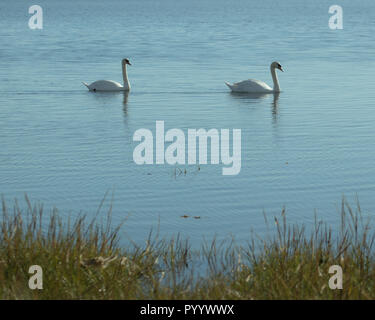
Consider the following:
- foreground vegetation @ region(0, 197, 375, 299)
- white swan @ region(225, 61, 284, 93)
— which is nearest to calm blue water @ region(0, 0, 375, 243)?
white swan @ region(225, 61, 284, 93)

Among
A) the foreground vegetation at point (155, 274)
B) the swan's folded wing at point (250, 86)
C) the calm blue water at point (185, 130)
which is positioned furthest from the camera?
the swan's folded wing at point (250, 86)

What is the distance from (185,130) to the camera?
17.7 m

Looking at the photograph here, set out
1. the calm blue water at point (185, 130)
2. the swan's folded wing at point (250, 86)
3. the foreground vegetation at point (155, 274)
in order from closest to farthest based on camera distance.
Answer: the foreground vegetation at point (155, 274)
the calm blue water at point (185, 130)
the swan's folded wing at point (250, 86)

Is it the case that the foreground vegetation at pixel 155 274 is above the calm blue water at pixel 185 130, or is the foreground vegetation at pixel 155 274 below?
below

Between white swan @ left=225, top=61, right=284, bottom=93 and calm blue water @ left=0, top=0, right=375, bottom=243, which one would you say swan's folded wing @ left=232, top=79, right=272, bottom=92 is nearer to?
white swan @ left=225, top=61, right=284, bottom=93

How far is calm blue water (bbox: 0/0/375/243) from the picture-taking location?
11.2 m

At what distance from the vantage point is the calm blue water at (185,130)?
1124 centimetres

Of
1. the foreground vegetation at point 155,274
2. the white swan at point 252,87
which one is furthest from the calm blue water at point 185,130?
the foreground vegetation at point 155,274

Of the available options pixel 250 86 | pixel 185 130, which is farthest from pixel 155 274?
pixel 250 86

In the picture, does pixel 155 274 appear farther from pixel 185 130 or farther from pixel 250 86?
pixel 250 86

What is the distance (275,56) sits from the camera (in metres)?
38.6

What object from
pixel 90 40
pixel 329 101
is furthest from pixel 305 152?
pixel 90 40

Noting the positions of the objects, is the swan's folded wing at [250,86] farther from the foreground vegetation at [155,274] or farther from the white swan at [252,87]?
the foreground vegetation at [155,274]

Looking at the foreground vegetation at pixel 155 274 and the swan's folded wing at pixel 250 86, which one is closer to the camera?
the foreground vegetation at pixel 155 274
